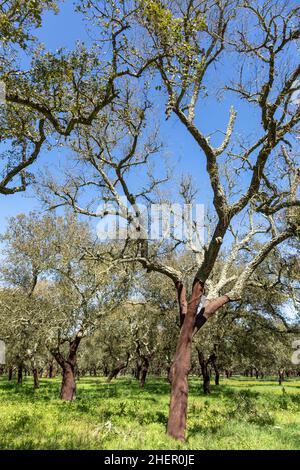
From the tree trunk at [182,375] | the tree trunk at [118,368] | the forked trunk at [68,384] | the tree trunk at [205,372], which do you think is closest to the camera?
the tree trunk at [182,375]

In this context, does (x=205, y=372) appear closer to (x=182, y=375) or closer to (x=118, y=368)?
(x=118, y=368)

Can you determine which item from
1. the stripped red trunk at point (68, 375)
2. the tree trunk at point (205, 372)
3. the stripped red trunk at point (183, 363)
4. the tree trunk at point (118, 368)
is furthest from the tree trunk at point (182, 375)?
the tree trunk at point (118, 368)

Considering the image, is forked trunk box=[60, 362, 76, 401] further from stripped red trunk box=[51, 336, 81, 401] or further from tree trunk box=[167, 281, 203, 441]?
tree trunk box=[167, 281, 203, 441]

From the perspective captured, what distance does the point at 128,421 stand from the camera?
1391 centimetres

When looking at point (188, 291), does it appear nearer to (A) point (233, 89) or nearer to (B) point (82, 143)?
(B) point (82, 143)

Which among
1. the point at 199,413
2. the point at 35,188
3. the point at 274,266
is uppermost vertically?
the point at 35,188

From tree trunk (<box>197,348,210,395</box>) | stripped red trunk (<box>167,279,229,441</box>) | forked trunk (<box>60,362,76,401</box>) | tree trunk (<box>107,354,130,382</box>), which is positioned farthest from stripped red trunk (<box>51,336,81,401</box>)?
tree trunk (<box>107,354,130,382</box>)

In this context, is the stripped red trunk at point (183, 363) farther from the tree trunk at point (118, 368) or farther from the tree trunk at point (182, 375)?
the tree trunk at point (118, 368)

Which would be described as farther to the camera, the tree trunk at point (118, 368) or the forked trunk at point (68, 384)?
the tree trunk at point (118, 368)

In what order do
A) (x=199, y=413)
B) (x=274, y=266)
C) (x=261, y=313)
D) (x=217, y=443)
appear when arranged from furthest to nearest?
(x=261, y=313), (x=274, y=266), (x=199, y=413), (x=217, y=443)

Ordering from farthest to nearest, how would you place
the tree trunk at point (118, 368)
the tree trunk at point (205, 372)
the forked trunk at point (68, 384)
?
the tree trunk at point (118, 368) < the tree trunk at point (205, 372) < the forked trunk at point (68, 384)

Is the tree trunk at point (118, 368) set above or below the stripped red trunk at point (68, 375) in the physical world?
below

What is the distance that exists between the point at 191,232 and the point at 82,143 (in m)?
5.78
